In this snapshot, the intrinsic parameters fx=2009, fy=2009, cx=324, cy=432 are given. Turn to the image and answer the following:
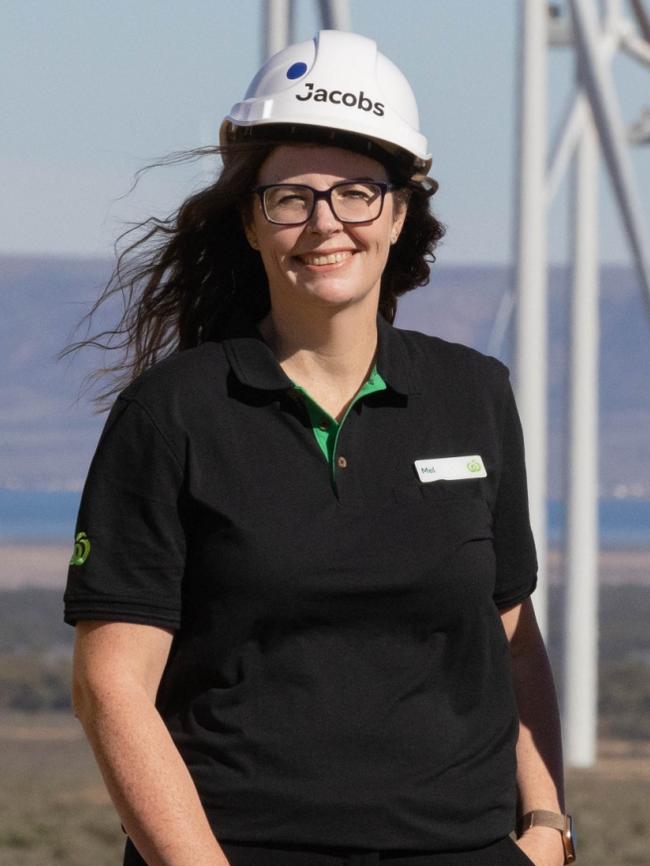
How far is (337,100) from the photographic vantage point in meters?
3.57

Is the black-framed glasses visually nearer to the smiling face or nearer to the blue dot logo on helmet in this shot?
the smiling face

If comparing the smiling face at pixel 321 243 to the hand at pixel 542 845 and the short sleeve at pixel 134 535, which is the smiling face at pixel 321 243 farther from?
the hand at pixel 542 845

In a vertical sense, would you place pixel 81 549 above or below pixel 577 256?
below

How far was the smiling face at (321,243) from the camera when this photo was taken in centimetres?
349

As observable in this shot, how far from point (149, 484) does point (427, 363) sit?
2.15ft

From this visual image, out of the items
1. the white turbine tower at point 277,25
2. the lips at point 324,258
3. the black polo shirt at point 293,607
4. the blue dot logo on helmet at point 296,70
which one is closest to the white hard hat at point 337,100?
the blue dot logo on helmet at point 296,70

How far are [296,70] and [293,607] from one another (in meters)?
1.03

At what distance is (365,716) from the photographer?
10.8ft

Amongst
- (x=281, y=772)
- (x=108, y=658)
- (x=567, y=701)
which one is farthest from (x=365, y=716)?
(x=567, y=701)

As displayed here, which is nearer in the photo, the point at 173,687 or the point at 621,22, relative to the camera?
the point at 173,687

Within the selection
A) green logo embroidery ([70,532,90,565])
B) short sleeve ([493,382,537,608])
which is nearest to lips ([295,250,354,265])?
short sleeve ([493,382,537,608])

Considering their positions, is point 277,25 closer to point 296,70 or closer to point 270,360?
point 296,70

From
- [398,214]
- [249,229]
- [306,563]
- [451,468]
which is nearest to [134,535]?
[306,563]

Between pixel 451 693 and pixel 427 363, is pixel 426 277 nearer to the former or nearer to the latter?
pixel 427 363
